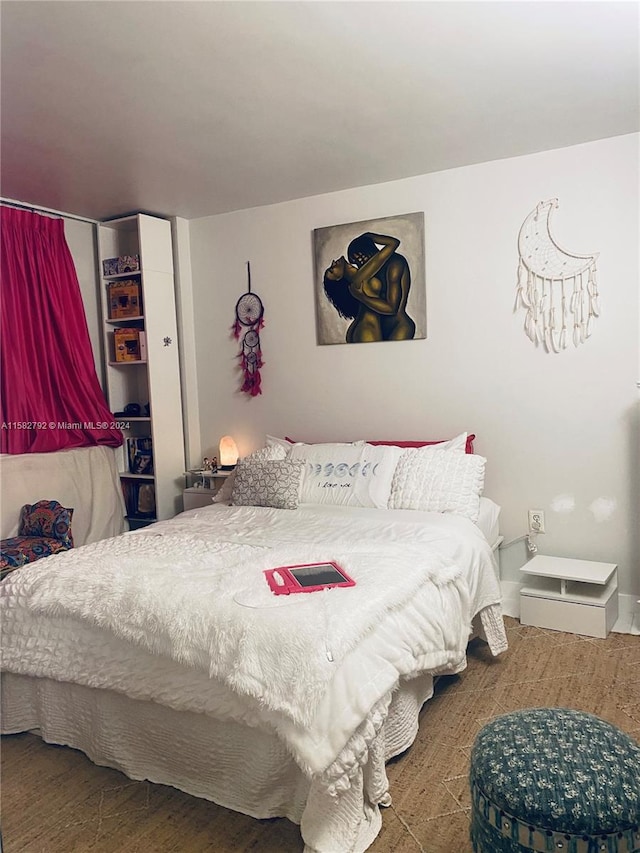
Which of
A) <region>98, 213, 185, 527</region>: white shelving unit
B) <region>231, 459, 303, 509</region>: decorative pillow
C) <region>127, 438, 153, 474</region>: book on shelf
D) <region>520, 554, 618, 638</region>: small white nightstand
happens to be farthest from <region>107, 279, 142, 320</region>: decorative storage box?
<region>520, 554, 618, 638</region>: small white nightstand

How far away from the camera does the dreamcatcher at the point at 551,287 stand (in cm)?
333

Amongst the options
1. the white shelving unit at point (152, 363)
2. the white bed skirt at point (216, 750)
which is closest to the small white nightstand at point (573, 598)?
the white bed skirt at point (216, 750)

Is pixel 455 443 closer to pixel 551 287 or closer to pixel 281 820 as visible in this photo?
pixel 551 287

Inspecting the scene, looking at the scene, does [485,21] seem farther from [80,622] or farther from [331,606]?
[80,622]

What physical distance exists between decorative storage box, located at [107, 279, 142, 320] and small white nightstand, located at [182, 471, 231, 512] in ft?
3.80

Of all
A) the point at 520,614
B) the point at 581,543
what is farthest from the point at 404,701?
the point at 581,543

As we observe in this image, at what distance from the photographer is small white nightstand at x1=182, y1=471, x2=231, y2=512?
13.8 ft

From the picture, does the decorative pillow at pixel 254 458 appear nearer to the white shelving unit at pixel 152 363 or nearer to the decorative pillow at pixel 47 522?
the white shelving unit at pixel 152 363

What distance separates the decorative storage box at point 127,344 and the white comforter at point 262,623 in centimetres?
183

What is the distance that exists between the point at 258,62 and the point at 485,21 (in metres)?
0.79

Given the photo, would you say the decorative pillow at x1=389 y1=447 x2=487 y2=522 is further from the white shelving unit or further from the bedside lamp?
the white shelving unit

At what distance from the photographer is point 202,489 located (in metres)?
4.24

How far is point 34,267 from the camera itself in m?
3.96

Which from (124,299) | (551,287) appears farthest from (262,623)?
(124,299)
